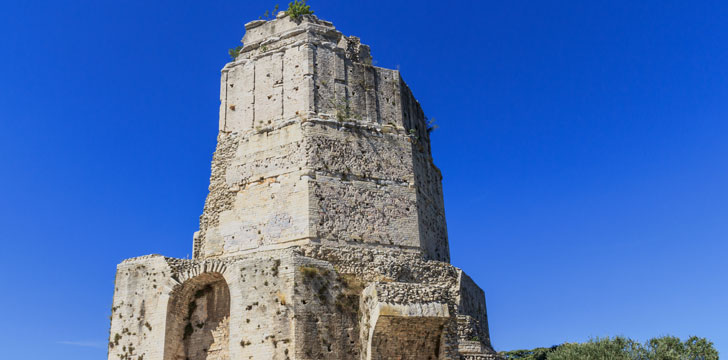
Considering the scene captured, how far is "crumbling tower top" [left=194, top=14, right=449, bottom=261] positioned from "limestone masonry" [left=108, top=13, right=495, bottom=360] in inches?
1.5

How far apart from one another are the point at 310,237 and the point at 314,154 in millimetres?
2449

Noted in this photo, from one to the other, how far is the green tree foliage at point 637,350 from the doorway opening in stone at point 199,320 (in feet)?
29.1

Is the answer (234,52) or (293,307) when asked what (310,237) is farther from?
(234,52)

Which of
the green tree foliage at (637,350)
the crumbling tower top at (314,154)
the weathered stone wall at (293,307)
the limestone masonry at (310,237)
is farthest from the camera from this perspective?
the green tree foliage at (637,350)

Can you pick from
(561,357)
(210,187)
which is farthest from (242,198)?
(561,357)

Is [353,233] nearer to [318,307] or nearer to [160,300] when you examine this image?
[318,307]

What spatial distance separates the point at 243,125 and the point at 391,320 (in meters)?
7.89

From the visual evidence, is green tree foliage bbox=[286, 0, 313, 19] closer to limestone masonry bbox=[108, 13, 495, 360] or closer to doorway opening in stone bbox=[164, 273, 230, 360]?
limestone masonry bbox=[108, 13, 495, 360]

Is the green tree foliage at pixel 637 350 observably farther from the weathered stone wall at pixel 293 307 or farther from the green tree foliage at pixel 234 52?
the green tree foliage at pixel 234 52

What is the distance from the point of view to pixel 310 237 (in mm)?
16172

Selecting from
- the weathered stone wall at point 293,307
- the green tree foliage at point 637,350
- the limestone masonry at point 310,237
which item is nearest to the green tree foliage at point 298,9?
the limestone masonry at point 310,237

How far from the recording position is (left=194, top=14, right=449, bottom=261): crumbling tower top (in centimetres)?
1689

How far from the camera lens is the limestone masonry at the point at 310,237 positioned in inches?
572

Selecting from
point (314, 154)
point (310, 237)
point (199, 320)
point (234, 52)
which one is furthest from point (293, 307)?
point (234, 52)
